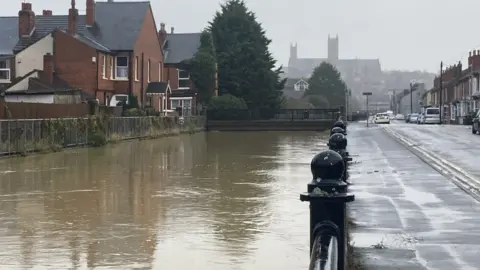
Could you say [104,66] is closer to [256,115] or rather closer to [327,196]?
[256,115]

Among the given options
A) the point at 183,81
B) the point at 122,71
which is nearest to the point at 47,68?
the point at 122,71

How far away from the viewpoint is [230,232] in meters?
9.52

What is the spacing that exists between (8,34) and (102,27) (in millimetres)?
7305

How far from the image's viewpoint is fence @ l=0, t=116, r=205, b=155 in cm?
2505

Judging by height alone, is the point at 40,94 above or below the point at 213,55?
below

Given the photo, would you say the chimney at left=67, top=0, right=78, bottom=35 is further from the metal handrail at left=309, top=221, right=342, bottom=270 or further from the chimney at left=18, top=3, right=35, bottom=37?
the metal handrail at left=309, top=221, right=342, bottom=270

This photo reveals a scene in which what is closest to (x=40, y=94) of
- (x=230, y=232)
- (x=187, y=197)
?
(x=187, y=197)

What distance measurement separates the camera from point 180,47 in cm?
6725

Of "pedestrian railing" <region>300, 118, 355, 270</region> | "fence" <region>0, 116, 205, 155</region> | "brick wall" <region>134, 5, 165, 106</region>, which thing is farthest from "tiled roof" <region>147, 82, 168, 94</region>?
"pedestrian railing" <region>300, 118, 355, 270</region>

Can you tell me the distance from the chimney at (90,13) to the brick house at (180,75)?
451 inches

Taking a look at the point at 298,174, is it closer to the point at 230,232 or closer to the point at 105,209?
the point at 105,209

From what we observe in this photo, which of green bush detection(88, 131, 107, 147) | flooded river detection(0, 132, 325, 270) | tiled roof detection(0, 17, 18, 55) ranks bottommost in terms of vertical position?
flooded river detection(0, 132, 325, 270)

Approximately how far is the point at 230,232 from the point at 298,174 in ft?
28.0

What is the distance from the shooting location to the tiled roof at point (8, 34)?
170 feet
